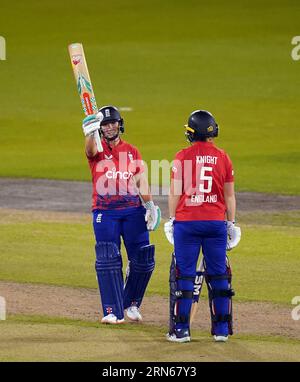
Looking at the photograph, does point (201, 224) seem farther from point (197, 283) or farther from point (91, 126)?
point (91, 126)

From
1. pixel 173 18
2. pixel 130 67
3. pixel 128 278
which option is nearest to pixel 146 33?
pixel 173 18

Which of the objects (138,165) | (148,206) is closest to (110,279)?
(148,206)

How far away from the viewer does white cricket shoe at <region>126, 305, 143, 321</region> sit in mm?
13338

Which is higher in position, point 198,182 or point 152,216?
point 198,182

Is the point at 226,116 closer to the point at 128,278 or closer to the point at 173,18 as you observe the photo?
the point at 173,18

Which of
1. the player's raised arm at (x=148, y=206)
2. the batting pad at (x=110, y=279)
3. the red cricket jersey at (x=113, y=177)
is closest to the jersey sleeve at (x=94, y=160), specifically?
the red cricket jersey at (x=113, y=177)

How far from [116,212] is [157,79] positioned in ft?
94.0

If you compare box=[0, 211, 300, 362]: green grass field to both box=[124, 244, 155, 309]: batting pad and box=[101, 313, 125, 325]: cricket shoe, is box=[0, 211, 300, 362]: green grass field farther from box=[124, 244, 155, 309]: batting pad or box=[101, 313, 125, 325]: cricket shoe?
box=[124, 244, 155, 309]: batting pad

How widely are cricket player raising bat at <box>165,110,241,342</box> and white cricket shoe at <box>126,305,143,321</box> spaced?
112 centimetres

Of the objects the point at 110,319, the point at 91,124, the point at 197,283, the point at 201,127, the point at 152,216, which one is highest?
the point at 91,124

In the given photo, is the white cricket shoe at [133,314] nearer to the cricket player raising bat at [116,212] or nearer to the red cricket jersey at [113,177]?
the cricket player raising bat at [116,212]

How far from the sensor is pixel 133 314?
43.9 ft

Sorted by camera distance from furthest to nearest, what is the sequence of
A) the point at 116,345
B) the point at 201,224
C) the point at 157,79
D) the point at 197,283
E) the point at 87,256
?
1. the point at 157,79
2. the point at 87,256
3. the point at 197,283
4. the point at 201,224
5. the point at 116,345

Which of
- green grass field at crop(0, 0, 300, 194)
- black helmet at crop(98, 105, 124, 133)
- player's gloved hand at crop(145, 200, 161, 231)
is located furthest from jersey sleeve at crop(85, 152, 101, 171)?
green grass field at crop(0, 0, 300, 194)
